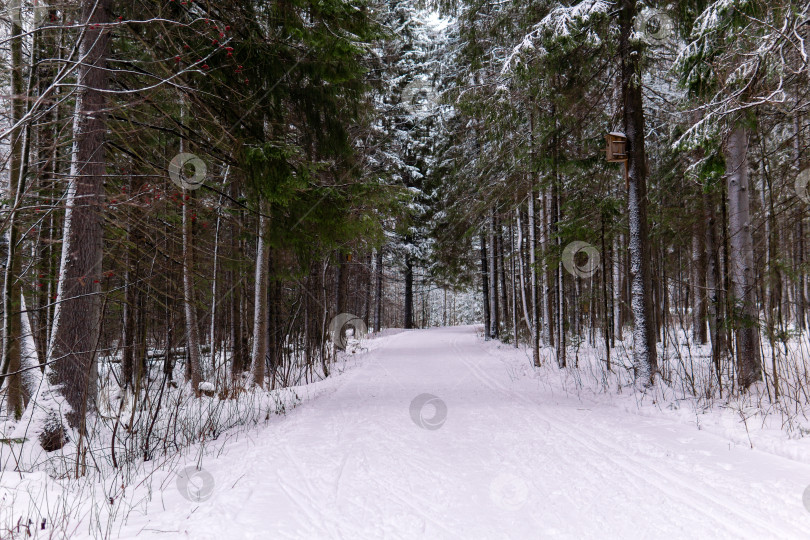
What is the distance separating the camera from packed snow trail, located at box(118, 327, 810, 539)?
2.85 meters

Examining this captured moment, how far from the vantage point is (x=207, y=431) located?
17.9 ft

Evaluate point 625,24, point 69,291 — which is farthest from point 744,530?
point 625,24

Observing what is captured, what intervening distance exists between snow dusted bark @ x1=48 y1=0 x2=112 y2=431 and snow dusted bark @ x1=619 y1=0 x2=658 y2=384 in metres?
7.82

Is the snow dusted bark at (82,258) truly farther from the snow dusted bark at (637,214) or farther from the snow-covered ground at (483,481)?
the snow dusted bark at (637,214)

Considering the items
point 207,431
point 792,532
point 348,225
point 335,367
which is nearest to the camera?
point 792,532

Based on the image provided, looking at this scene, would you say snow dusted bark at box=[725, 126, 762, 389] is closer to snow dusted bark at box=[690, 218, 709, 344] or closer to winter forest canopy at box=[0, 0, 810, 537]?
winter forest canopy at box=[0, 0, 810, 537]

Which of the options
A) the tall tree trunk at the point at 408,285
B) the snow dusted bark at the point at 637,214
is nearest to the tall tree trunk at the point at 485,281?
A: the tall tree trunk at the point at 408,285

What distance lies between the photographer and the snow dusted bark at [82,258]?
4.65 meters

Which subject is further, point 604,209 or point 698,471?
point 604,209

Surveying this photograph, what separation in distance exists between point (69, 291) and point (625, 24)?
9326mm

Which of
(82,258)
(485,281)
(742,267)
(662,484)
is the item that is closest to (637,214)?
(742,267)

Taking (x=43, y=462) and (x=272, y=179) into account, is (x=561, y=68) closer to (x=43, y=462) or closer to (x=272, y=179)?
(x=272, y=179)

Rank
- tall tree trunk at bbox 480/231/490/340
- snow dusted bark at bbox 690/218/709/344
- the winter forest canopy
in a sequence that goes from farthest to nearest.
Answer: tall tree trunk at bbox 480/231/490/340
snow dusted bark at bbox 690/218/709/344
the winter forest canopy

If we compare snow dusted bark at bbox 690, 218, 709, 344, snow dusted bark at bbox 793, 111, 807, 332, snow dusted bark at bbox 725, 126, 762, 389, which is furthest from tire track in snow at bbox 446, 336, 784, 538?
snow dusted bark at bbox 690, 218, 709, 344
